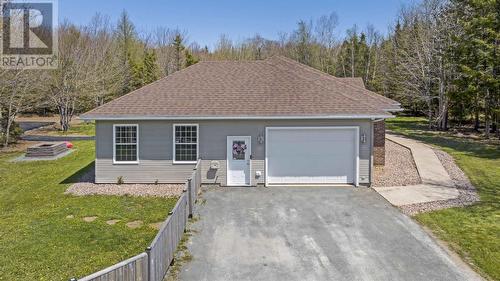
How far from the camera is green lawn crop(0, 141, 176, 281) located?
783 centimetres

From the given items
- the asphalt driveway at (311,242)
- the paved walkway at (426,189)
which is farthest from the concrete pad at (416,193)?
the asphalt driveway at (311,242)

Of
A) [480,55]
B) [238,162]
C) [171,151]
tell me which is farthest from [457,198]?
[480,55]

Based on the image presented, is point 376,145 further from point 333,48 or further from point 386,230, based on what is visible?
point 333,48

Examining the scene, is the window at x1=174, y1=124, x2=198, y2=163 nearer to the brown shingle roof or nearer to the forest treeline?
Result: the brown shingle roof

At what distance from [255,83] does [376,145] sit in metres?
6.19

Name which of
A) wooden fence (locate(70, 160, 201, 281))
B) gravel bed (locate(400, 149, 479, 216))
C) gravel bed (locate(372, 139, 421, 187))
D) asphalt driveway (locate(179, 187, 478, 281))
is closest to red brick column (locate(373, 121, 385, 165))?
gravel bed (locate(372, 139, 421, 187))

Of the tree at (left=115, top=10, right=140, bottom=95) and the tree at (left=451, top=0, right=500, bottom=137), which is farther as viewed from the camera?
the tree at (left=115, top=10, right=140, bottom=95)

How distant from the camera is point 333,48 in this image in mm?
64000

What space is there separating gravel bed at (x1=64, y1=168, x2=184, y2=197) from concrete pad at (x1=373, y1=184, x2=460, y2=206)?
7.25 metres

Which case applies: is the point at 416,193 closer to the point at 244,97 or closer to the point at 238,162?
the point at 238,162

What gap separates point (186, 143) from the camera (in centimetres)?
1496

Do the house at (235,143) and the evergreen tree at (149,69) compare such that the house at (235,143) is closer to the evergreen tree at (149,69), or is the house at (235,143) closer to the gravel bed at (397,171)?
the gravel bed at (397,171)

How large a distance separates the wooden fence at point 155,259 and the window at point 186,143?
17.5 ft

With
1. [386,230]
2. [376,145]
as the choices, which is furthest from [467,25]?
[386,230]
